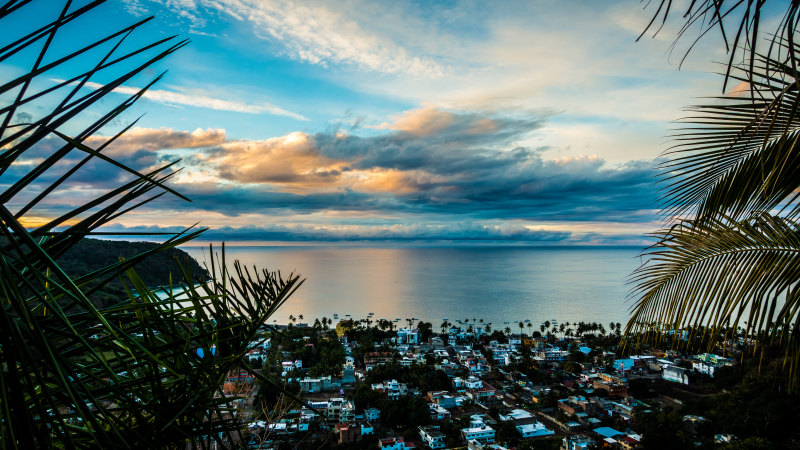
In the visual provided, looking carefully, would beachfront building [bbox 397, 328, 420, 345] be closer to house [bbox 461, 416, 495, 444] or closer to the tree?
house [bbox 461, 416, 495, 444]

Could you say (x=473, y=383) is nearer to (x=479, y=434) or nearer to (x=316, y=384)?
(x=479, y=434)

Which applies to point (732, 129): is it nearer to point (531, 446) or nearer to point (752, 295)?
point (752, 295)

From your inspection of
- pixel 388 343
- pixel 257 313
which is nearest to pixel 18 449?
pixel 257 313

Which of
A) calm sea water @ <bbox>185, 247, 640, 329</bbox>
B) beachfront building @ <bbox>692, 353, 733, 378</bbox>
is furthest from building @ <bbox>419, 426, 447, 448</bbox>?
calm sea water @ <bbox>185, 247, 640, 329</bbox>

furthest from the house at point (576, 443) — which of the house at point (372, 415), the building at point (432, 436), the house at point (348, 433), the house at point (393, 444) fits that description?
the house at point (372, 415)

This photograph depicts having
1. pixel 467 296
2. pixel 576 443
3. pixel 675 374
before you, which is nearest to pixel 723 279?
pixel 576 443

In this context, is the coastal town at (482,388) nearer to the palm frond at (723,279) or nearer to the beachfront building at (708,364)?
the beachfront building at (708,364)
